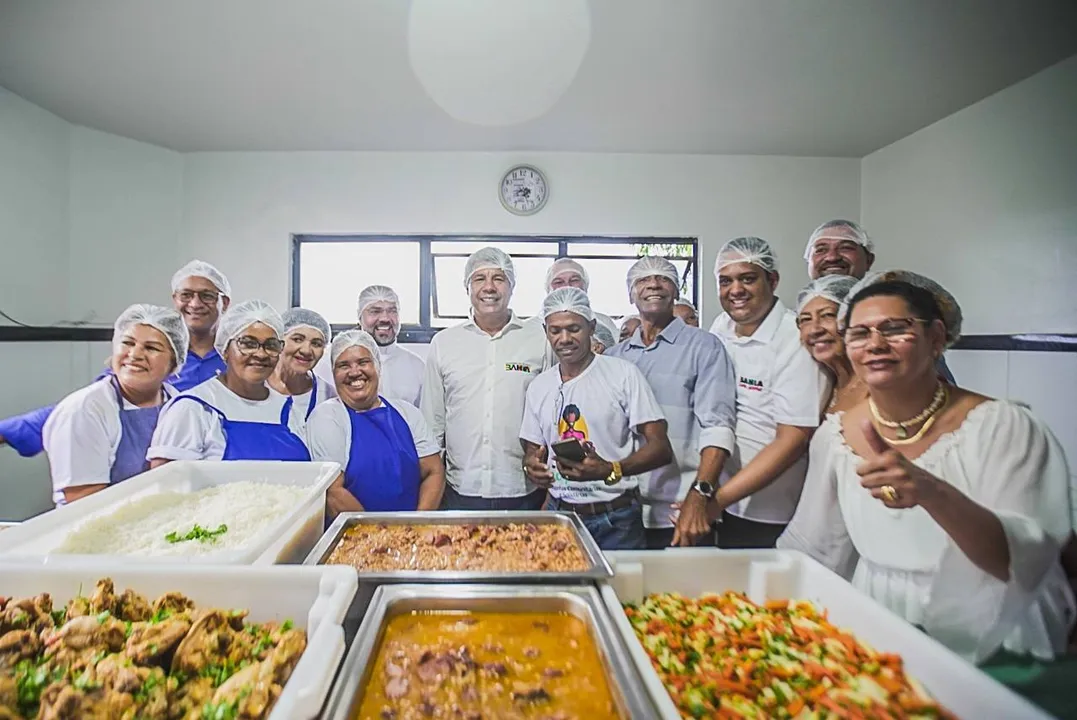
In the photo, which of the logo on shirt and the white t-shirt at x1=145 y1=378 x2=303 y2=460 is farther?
the white t-shirt at x1=145 y1=378 x2=303 y2=460

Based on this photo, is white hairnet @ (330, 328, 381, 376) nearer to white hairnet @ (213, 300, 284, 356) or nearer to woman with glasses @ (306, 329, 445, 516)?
woman with glasses @ (306, 329, 445, 516)

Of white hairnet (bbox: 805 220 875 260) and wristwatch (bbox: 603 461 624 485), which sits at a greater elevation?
white hairnet (bbox: 805 220 875 260)

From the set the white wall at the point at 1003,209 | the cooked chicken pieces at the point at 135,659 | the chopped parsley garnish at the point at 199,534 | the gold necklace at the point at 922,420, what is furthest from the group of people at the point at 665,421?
the cooked chicken pieces at the point at 135,659

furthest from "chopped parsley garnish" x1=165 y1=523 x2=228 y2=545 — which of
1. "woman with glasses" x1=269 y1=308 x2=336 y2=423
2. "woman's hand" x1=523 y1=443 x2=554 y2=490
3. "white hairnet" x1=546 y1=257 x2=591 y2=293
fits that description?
"white hairnet" x1=546 y1=257 x2=591 y2=293

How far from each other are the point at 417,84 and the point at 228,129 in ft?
2.87

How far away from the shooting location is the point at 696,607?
1.30 m

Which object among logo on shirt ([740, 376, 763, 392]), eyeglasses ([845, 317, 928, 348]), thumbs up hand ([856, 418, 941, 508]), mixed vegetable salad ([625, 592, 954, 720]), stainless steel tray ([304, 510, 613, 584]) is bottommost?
mixed vegetable salad ([625, 592, 954, 720])

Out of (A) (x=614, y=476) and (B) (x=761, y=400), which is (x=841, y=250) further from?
(A) (x=614, y=476)

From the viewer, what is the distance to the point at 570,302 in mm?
1749

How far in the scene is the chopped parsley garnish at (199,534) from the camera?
1343mm

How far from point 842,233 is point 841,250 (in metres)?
0.06

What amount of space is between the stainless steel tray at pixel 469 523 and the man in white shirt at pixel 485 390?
22cm

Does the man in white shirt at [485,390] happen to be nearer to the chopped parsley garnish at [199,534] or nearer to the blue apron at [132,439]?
the chopped parsley garnish at [199,534]

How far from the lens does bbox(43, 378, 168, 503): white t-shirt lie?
5.24 feet
